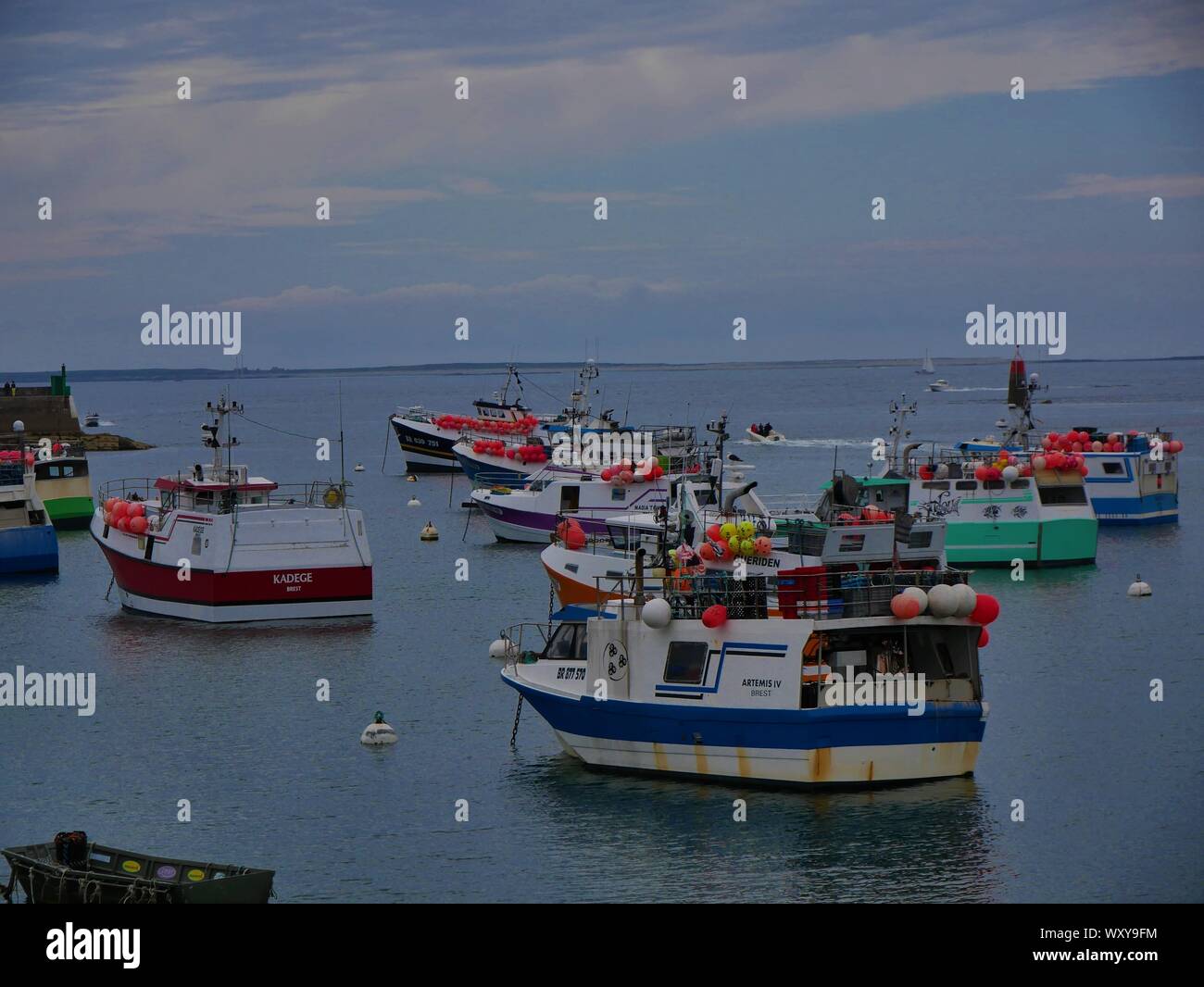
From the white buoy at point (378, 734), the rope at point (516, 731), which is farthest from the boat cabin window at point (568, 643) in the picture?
the white buoy at point (378, 734)

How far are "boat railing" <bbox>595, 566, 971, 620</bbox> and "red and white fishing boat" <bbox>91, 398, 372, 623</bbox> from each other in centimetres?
2292

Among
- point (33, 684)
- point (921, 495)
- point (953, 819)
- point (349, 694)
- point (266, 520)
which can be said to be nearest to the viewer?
point (953, 819)

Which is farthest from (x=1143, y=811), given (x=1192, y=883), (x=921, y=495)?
Result: (x=921, y=495)

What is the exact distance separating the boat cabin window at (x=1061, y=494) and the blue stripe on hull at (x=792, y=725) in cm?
3707

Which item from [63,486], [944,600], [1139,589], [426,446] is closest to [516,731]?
[944,600]

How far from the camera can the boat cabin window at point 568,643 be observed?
121 ft

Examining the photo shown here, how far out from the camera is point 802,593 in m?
33.5

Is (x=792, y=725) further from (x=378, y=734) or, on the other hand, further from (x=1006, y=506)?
(x=1006, y=506)

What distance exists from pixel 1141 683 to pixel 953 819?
52.3 feet

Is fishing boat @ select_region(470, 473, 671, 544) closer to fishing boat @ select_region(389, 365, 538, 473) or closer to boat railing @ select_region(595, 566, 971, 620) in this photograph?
fishing boat @ select_region(389, 365, 538, 473)

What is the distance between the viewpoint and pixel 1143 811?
34.9 meters

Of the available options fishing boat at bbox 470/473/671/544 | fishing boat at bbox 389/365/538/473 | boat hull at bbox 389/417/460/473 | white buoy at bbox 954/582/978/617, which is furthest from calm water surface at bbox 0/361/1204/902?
boat hull at bbox 389/417/460/473

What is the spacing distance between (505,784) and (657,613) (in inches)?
213
